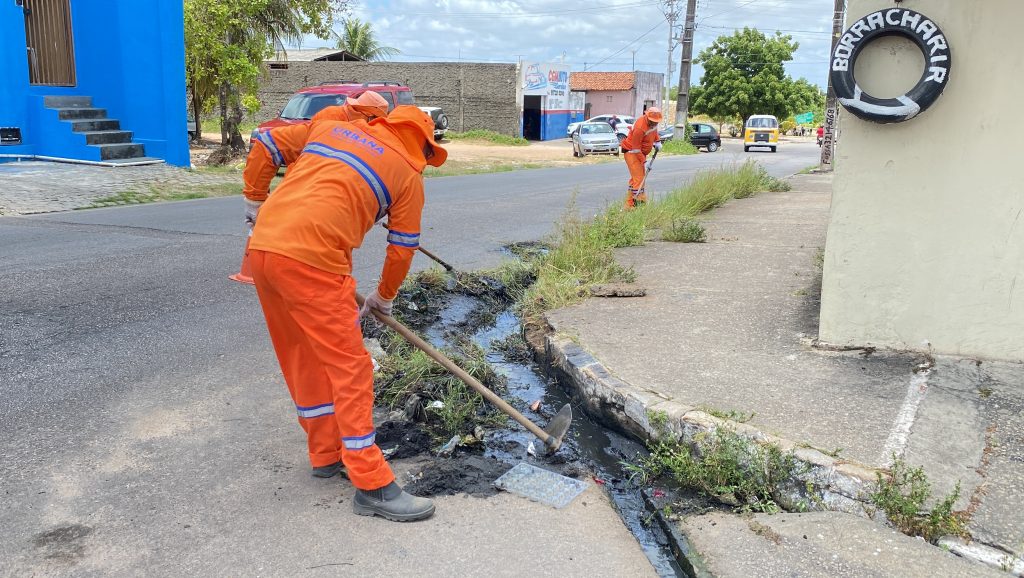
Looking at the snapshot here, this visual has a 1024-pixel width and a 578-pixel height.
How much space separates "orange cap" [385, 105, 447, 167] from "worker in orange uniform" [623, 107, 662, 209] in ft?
28.1

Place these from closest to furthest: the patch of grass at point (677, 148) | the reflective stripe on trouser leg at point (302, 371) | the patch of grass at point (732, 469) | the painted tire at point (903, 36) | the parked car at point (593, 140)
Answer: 1. the reflective stripe on trouser leg at point (302, 371)
2. the patch of grass at point (732, 469)
3. the painted tire at point (903, 36)
4. the parked car at point (593, 140)
5. the patch of grass at point (677, 148)

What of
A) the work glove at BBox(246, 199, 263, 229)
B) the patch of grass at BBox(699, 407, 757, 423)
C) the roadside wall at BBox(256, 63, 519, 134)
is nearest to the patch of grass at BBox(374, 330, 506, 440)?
the patch of grass at BBox(699, 407, 757, 423)

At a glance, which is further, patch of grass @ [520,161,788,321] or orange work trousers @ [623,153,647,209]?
orange work trousers @ [623,153,647,209]

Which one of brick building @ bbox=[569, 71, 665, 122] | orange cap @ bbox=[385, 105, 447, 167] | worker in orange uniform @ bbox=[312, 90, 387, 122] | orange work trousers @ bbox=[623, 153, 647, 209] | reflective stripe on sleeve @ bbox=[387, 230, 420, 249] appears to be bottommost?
orange work trousers @ bbox=[623, 153, 647, 209]

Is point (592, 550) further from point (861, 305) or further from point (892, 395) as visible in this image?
point (861, 305)

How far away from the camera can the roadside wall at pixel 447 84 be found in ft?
130

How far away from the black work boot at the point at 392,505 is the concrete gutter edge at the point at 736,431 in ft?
3.27

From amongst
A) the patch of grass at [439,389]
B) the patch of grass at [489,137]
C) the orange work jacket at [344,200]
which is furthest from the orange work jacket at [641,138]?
the patch of grass at [489,137]

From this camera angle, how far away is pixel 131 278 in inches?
265

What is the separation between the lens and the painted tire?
4.31 m

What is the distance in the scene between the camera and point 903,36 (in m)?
4.44

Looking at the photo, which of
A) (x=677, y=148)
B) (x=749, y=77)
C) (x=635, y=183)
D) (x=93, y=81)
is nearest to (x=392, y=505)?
(x=635, y=183)

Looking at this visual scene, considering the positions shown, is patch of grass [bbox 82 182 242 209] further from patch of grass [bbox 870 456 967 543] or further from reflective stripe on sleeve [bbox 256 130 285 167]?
patch of grass [bbox 870 456 967 543]

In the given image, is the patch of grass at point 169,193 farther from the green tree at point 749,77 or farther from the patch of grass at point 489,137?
the green tree at point 749,77
